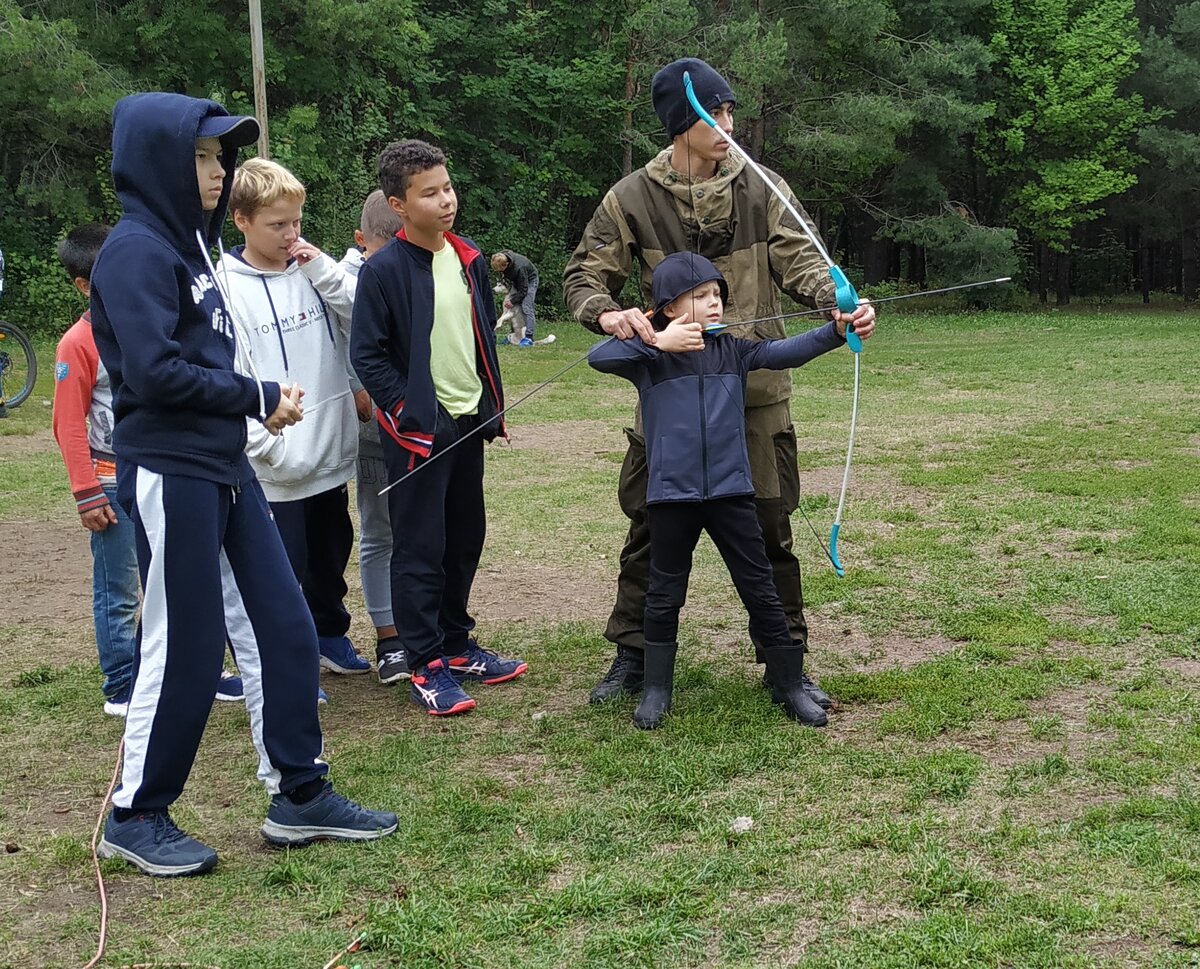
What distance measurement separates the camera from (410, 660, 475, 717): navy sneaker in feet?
14.3

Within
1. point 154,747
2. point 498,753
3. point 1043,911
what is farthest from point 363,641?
point 1043,911

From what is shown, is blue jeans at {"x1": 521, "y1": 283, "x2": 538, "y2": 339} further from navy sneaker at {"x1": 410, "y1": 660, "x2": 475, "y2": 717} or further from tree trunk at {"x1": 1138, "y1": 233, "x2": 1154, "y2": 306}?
tree trunk at {"x1": 1138, "y1": 233, "x2": 1154, "y2": 306}

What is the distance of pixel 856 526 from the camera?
699 centimetres

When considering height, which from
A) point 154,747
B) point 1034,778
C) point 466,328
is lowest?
point 1034,778

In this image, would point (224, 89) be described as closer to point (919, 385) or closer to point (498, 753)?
point (919, 385)

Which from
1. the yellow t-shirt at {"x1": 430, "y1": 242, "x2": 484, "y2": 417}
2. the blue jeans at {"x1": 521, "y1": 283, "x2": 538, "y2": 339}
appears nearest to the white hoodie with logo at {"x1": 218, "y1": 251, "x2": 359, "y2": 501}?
the yellow t-shirt at {"x1": 430, "y1": 242, "x2": 484, "y2": 417}

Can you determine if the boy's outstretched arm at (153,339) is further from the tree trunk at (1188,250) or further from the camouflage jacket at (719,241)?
the tree trunk at (1188,250)

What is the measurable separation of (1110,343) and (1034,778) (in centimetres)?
1561

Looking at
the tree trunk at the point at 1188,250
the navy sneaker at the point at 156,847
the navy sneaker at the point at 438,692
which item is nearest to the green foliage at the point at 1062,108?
the tree trunk at the point at 1188,250

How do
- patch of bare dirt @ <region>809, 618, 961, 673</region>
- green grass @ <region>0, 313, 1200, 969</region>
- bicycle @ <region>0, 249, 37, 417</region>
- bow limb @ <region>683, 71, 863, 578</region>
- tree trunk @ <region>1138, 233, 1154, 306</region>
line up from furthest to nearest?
tree trunk @ <region>1138, 233, 1154, 306</region>, bicycle @ <region>0, 249, 37, 417</region>, patch of bare dirt @ <region>809, 618, 961, 673</region>, bow limb @ <region>683, 71, 863, 578</region>, green grass @ <region>0, 313, 1200, 969</region>

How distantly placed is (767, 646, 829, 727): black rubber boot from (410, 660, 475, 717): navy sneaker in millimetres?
1037

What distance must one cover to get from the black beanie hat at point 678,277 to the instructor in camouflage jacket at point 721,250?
0.15 m

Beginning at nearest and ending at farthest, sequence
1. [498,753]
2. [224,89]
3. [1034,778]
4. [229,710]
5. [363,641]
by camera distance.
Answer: [1034,778] < [498,753] < [229,710] < [363,641] < [224,89]

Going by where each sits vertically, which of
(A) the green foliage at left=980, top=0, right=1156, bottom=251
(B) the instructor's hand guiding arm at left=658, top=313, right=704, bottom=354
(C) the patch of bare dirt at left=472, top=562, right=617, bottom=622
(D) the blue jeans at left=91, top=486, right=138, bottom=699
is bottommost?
(C) the patch of bare dirt at left=472, top=562, right=617, bottom=622
